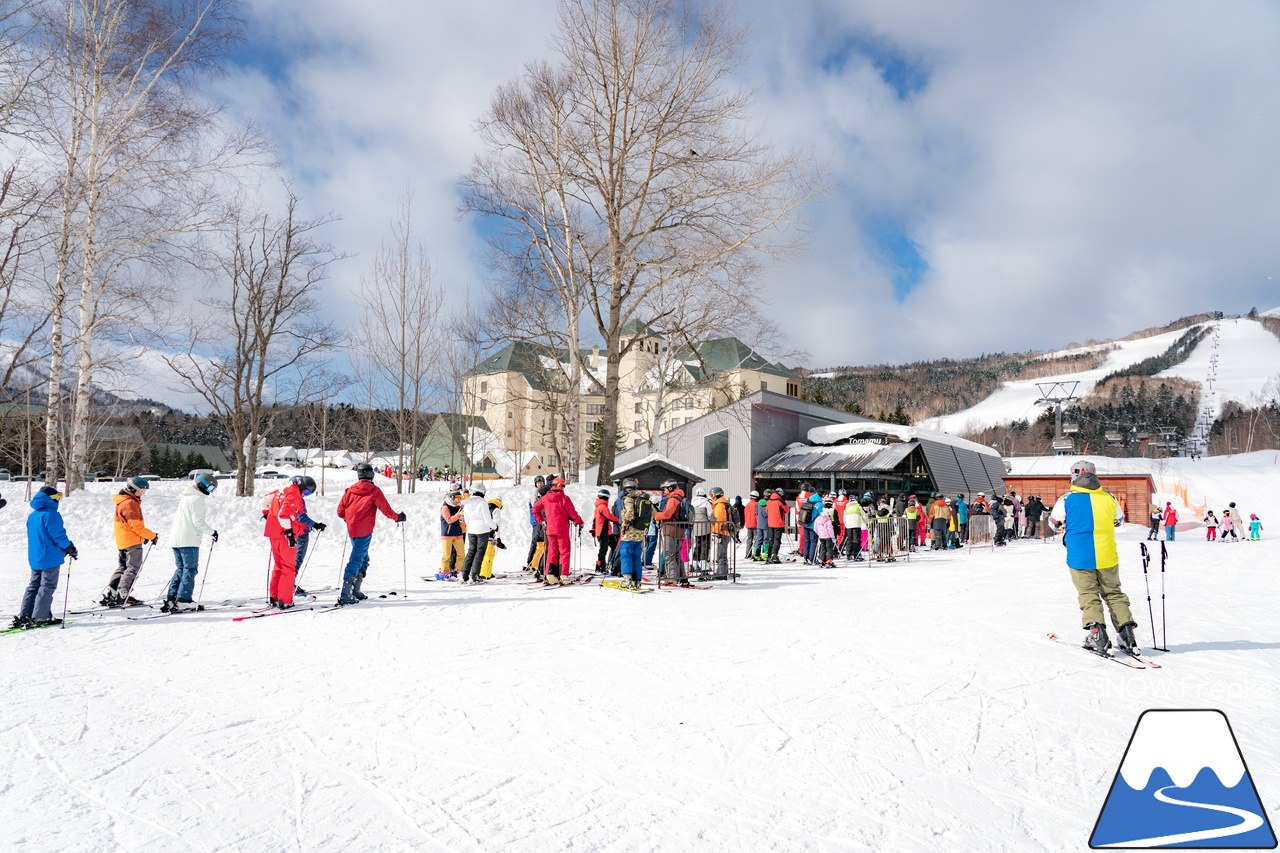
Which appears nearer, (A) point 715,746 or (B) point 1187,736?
(B) point 1187,736

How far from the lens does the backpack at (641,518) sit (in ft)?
34.5

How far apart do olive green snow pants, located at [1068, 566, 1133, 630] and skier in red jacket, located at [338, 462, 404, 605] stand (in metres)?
7.35

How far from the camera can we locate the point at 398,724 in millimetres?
4234

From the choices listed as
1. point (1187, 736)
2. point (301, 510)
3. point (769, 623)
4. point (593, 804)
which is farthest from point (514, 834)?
point (301, 510)

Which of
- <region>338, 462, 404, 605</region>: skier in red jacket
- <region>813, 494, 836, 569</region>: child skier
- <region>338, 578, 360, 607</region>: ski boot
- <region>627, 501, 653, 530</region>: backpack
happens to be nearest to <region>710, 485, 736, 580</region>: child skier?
<region>627, 501, 653, 530</region>: backpack

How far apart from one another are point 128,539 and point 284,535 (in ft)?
5.73

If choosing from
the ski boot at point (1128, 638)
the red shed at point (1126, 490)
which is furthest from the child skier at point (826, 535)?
the red shed at point (1126, 490)

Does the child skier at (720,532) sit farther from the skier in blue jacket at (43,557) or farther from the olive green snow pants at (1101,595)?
the skier in blue jacket at (43,557)

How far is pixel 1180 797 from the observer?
2.99 m

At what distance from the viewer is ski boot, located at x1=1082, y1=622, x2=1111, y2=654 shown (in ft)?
20.1

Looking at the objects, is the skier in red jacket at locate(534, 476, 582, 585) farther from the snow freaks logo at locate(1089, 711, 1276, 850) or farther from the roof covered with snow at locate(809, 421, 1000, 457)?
the roof covered with snow at locate(809, 421, 1000, 457)

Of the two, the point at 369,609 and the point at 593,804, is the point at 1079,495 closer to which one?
the point at 593,804

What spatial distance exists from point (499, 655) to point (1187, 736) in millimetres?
4696

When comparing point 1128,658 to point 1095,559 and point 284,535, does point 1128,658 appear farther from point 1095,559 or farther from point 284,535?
point 284,535
